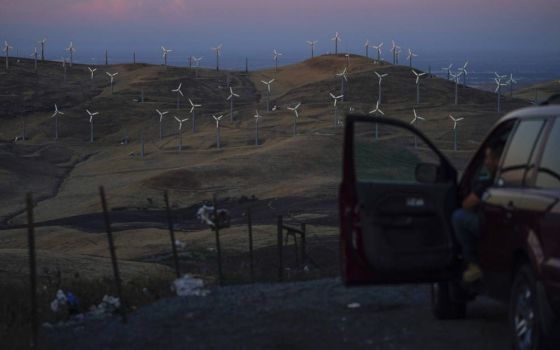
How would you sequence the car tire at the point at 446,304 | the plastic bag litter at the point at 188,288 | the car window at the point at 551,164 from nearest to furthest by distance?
the car window at the point at 551,164 → the car tire at the point at 446,304 → the plastic bag litter at the point at 188,288

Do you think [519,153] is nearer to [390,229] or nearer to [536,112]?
[536,112]

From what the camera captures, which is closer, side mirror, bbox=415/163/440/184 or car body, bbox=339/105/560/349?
car body, bbox=339/105/560/349

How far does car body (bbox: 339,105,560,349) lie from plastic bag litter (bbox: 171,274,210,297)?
445 centimetres

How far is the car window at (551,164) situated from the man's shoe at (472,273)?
51.3 inches

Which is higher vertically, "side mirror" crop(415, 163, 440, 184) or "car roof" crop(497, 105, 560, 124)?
"car roof" crop(497, 105, 560, 124)

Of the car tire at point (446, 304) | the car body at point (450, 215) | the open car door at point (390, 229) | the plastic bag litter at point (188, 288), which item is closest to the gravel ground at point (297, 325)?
the car tire at point (446, 304)

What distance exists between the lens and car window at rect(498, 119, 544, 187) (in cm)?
819

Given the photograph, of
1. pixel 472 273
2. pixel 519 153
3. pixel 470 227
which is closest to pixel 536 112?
pixel 519 153

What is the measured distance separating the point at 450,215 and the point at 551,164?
1573 millimetres

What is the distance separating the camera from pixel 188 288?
44.4 ft

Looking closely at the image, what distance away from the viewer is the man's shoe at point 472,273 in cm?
887

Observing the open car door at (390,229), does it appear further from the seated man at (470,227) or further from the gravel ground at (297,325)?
the gravel ground at (297,325)

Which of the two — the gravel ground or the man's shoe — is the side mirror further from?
the gravel ground

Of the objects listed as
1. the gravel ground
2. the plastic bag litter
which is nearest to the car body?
the gravel ground
